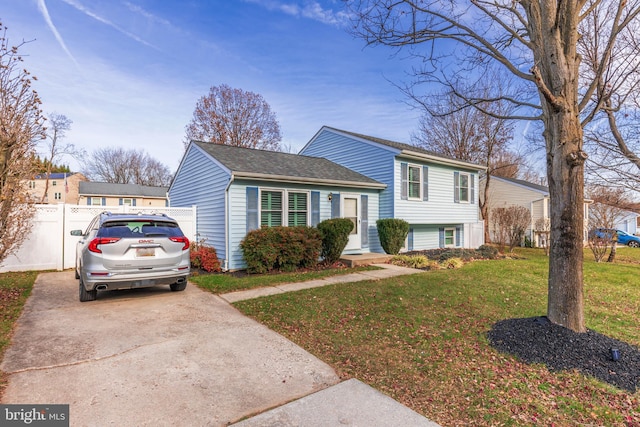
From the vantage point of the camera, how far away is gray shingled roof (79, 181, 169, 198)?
3506 cm

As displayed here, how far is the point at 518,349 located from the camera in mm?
3791

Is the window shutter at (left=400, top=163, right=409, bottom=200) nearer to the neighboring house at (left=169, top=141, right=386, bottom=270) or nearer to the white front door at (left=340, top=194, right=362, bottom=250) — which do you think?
the neighboring house at (left=169, top=141, right=386, bottom=270)

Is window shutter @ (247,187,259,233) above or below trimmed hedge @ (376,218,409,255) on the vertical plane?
above

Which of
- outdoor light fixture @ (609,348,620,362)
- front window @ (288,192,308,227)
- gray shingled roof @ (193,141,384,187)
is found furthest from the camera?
front window @ (288,192,308,227)

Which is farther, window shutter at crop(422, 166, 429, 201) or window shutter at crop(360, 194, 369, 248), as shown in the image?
window shutter at crop(422, 166, 429, 201)

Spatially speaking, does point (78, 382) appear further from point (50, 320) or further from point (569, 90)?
point (569, 90)

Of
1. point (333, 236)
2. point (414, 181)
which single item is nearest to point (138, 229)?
point (333, 236)

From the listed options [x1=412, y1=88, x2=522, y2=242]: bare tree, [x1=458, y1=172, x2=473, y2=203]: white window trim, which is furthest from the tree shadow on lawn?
[x1=412, y1=88, x2=522, y2=242]: bare tree

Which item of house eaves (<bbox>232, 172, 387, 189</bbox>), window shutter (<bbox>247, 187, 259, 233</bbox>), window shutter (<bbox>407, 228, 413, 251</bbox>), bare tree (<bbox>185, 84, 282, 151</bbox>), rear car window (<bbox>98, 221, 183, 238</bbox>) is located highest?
bare tree (<bbox>185, 84, 282, 151</bbox>)

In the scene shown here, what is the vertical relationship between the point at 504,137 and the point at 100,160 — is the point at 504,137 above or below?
below

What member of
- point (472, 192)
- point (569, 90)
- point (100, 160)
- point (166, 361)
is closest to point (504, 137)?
point (472, 192)

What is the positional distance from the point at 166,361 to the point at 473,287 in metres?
6.50

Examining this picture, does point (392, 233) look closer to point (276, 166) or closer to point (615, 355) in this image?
point (276, 166)

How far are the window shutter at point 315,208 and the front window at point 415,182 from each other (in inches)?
187
